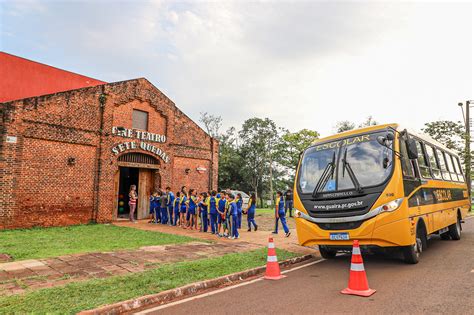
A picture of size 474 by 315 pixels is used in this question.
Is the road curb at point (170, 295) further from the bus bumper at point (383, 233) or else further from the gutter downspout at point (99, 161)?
the gutter downspout at point (99, 161)

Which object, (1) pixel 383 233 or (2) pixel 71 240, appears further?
(2) pixel 71 240

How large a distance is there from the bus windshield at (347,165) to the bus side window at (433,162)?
2.91m

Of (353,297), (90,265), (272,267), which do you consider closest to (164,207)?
(90,265)

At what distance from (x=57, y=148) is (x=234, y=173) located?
32.3 metres

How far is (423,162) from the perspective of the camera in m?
8.27

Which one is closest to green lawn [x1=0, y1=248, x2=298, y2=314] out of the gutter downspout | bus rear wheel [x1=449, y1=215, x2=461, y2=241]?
bus rear wheel [x1=449, y1=215, x2=461, y2=241]

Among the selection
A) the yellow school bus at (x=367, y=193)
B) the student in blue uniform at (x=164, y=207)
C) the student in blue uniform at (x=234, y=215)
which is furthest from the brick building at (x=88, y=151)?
the yellow school bus at (x=367, y=193)

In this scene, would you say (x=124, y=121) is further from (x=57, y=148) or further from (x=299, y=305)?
(x=299, y=305)

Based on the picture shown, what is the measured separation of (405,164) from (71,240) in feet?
32.3

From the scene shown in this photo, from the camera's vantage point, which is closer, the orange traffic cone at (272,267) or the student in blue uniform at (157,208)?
the orange traffic cone at (272,267)

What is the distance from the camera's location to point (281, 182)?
48156mm

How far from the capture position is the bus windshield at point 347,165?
6711 mm

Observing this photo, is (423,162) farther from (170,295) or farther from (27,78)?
(27,78)

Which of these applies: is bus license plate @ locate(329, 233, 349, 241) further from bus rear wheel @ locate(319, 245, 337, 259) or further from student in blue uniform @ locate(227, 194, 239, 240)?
student in blue uniform @ locate(227, 194, 239, 240)
